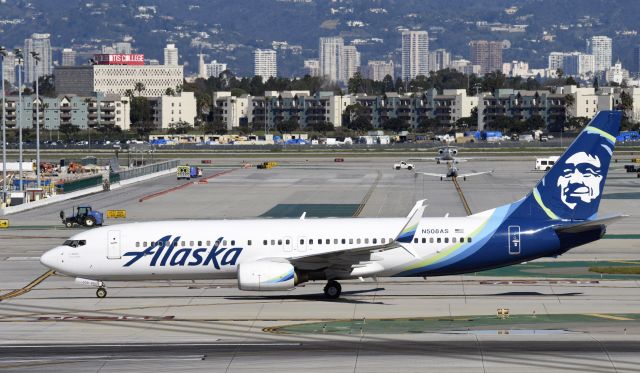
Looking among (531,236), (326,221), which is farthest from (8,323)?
(531,236)

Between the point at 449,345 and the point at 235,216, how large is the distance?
55.0 meters

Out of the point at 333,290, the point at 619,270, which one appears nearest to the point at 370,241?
the point at 333,290

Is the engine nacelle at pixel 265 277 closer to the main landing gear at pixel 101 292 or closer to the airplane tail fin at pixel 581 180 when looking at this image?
the main landing gear at pixel 101 292

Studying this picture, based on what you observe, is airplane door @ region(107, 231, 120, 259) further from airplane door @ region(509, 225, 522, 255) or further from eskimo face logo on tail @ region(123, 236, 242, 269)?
airplane door @ region(509, 225, 522, 255)

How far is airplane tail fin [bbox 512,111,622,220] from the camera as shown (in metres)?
49.9

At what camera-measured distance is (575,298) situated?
49719mm

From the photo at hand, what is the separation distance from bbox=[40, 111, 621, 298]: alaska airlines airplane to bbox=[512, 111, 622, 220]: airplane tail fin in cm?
4

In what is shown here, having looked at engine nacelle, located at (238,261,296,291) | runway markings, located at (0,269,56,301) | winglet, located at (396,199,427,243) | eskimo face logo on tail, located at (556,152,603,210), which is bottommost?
runway markings, located at (0,269,56,301)

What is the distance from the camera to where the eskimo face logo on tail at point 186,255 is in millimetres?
50031

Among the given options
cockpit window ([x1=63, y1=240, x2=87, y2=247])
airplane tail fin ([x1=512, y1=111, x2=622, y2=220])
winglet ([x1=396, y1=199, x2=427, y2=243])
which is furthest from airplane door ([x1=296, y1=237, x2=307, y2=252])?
cockpit window ([x1=63, y1=240, x2=87, y2=247])

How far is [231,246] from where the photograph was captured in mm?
50094

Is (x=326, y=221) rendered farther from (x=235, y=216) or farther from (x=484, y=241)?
(x=235, y=216)

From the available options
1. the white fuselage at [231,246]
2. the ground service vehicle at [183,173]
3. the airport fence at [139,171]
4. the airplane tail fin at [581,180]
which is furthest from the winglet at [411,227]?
the ground service vehicle at [183,173]

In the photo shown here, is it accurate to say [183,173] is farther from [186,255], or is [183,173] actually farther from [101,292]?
[186,255]
